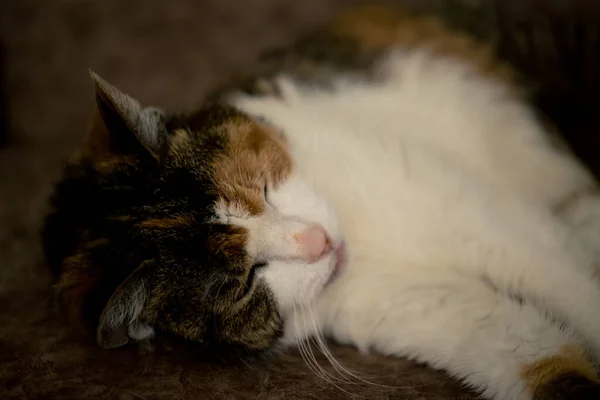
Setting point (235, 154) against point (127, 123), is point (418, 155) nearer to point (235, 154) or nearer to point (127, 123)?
point (235, 154)

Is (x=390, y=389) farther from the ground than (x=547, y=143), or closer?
closer

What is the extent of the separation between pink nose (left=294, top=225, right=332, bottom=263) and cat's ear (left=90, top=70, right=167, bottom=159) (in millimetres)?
308

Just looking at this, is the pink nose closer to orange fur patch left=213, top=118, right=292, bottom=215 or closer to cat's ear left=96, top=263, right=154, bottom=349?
orange fur patch left=213, top=118, right=292, bottom=215

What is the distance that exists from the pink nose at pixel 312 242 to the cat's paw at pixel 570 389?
429 mm

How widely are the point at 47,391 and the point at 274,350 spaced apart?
1.34 feet

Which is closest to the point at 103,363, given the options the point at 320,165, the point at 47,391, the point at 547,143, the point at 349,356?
the point at 47,391

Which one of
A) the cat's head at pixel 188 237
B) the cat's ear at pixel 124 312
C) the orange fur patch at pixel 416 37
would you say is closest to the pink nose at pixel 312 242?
the cat's head at pixel 188 237

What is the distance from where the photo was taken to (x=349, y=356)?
1.02 meters

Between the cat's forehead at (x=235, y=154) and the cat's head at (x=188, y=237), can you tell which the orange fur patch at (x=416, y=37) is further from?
the cat's head at (x=188, y=237)

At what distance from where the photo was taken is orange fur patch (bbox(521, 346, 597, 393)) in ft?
2.74

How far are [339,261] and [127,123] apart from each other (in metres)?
0.48

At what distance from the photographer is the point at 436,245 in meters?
1.04

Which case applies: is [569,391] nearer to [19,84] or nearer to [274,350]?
[274,350]

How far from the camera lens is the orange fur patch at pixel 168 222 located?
0.91 metres
